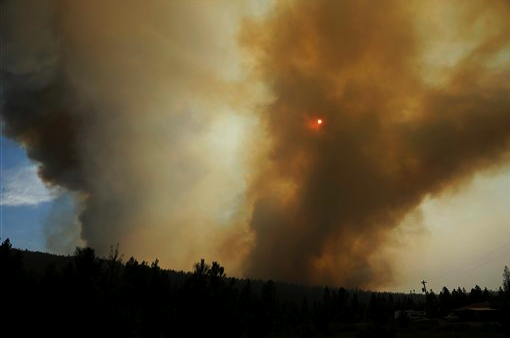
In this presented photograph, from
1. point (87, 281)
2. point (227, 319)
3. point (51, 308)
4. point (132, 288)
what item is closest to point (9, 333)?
point (51, 308)

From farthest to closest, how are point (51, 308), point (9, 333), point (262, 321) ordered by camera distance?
point (262, 321)
point (51, 308)
point (9, 333)

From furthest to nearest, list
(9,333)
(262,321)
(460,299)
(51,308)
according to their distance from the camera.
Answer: (460,299) → (262,321) → (51,308) → (9,333)

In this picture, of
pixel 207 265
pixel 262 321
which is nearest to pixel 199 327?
pixel 207 265

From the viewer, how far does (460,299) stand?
171 m

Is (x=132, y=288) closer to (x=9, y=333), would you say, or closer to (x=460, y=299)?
(x=9, y=333)

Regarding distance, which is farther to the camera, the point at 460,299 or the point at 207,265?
the point at 460,299

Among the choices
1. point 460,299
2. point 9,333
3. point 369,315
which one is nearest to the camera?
point 9,333

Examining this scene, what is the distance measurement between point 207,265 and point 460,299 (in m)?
161

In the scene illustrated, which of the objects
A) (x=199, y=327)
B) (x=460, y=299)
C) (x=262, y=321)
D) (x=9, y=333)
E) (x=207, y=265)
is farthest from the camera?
(x=460, y=299)

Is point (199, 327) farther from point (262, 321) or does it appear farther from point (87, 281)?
point (262, 321)

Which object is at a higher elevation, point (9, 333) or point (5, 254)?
point (5, 254)

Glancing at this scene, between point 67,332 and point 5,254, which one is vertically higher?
point 5,254

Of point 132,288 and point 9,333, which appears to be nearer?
point 9,333

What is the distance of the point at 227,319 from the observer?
43.4m
